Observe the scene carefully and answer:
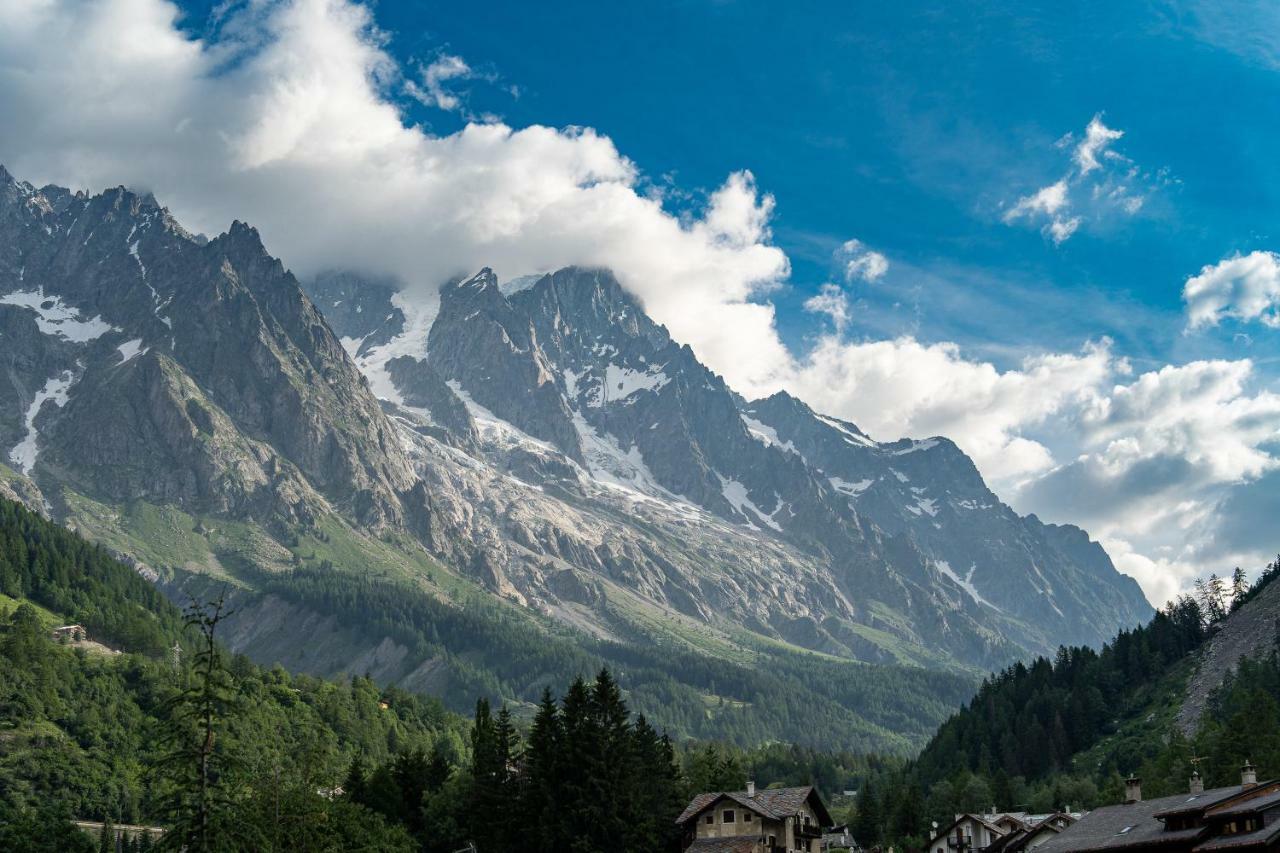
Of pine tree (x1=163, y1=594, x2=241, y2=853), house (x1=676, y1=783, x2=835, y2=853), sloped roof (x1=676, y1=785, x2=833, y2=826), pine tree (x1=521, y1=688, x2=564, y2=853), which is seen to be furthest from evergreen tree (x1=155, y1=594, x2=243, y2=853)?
sloped roof (x1=676, y1=785, x2=833, y2=826)

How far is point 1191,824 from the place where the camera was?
3167 inches

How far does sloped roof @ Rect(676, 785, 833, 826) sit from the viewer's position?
111m

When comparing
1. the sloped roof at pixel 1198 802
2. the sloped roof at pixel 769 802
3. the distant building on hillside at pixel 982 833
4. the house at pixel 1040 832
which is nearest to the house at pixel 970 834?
the distant building on hillside at pixel 982 833

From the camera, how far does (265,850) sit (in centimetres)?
7681

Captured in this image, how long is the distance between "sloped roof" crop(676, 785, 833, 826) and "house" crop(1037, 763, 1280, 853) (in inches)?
992

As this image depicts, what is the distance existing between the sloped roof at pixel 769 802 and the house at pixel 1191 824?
25188mm

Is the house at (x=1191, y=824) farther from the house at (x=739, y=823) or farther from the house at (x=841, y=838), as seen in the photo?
the house at (x=841, y=838)

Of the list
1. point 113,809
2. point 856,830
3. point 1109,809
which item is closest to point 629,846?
point 1109,809

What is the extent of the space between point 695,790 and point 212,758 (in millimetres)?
85515

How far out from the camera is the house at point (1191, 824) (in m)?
74.4

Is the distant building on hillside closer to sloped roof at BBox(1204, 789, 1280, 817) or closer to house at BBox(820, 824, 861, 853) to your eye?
house at BBox(820, 824, 861, 853)

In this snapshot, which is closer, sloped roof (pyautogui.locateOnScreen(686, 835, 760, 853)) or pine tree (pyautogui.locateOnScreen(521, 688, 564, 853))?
pine tree (pyautogui.locateOnScreen(521, 688, 564, 853))

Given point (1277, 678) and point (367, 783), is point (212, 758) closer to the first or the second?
point (367, 783)

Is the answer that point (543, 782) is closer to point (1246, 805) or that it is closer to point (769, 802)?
point (769, 802)
